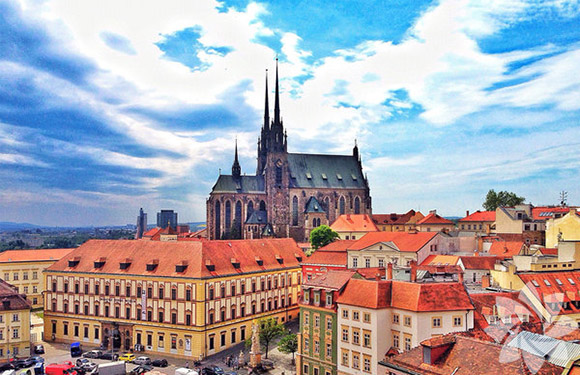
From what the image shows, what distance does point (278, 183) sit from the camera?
518 feet

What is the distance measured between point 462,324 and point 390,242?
37.8 m

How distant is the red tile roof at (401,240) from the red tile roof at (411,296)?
3322 centimetres

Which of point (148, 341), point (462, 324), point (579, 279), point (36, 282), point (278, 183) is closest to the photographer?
A: point (462, 324)

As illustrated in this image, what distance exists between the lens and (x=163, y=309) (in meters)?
69.3

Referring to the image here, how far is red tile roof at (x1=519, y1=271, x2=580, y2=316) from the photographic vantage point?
190 ft

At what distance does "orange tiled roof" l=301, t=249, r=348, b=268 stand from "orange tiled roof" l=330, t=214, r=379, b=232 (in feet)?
132

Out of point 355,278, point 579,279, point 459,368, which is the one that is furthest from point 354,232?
point 459,368

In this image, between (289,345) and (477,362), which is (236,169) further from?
(477,362)

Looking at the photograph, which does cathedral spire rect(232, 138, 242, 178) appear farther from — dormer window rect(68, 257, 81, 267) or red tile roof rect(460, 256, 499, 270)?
red tile roof rect(460, 256, 499, 270)

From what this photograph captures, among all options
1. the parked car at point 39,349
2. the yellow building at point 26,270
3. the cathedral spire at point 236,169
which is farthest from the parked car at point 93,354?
Answer: the cathedral spire at point 236,169

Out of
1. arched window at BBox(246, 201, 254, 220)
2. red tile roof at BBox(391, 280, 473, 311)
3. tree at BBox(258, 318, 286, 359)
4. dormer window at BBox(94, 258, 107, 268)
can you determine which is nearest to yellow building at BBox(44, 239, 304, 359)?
dormer window at BBox(94, 258, 107, 268)

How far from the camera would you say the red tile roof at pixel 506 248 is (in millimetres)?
82875

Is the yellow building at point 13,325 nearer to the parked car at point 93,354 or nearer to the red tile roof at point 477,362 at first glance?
the parked car at point 93,354

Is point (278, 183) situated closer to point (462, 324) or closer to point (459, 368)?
point (462, 324)
